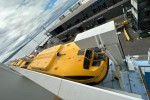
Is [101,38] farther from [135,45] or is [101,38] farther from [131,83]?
[135,45]

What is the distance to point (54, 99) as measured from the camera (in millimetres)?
1943

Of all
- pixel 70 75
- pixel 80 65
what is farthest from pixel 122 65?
pixel 70 75

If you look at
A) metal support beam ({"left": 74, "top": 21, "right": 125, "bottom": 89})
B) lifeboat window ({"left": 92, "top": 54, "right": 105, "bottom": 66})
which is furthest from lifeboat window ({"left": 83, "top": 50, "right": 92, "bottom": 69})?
metal support beam ({"left": 74, "top": 21, "right": 125, "bottom": 89})

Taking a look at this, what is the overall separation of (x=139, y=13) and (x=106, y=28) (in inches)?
382

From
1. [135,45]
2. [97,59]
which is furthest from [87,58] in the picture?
[135,45]

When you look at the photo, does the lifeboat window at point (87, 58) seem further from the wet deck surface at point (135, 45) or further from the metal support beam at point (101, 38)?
the wet deck surface at point (135, 45)

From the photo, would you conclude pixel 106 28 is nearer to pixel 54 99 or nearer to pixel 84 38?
pixel 84 38

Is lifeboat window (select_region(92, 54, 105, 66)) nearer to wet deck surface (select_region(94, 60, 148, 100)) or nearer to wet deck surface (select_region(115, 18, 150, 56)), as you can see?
wet deck surface (select_region(94, 60, 148, 100))

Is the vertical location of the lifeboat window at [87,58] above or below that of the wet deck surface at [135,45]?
below

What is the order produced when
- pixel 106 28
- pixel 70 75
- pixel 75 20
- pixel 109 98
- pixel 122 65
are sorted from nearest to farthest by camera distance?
1. pixel 109 98
2. pixel 106 28
3. pixel 70 75
4. pixel 122 65
5. pixel 75 20

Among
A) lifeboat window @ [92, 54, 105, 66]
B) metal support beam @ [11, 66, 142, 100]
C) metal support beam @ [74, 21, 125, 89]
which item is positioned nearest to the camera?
metal support beam @ [11, 66, 142, 100]

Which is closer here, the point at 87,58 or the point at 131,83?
the point at 131,83

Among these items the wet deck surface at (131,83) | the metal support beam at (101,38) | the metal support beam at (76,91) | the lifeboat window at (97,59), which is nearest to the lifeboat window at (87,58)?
the lifeboat window at (97,59)

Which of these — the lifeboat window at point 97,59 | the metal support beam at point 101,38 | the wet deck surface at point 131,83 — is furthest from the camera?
the lifeboat window at point 97,59
